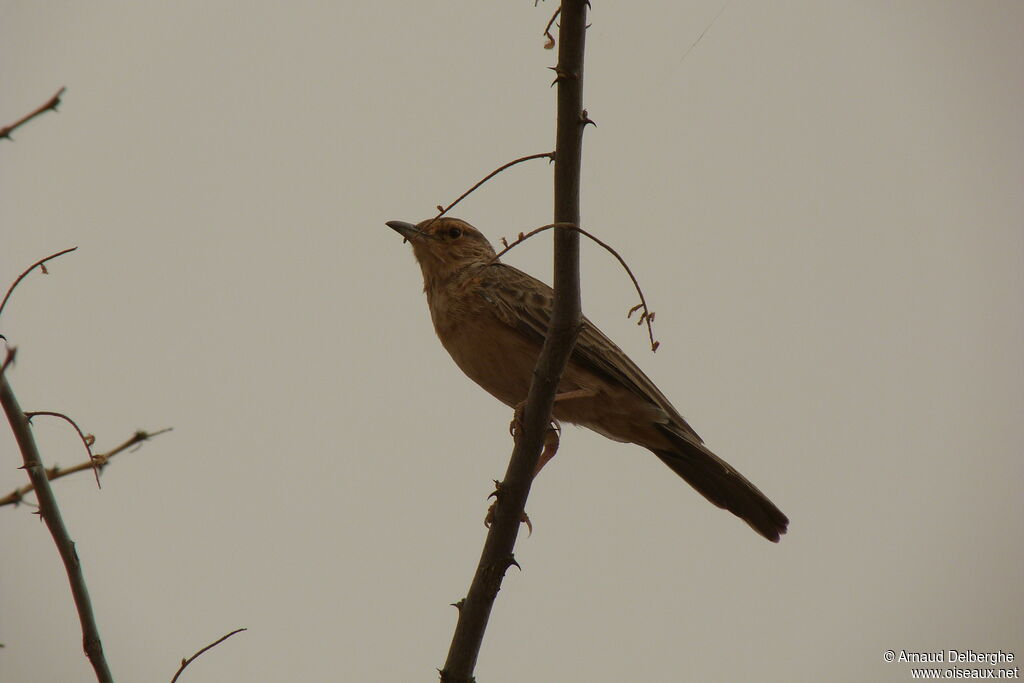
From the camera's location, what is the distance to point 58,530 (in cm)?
301

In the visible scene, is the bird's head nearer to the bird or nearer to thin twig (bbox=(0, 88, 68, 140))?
the bird

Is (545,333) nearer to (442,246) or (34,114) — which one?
(442,246)

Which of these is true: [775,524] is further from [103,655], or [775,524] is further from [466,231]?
[103,655]

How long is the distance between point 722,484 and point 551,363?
3020 millimetres

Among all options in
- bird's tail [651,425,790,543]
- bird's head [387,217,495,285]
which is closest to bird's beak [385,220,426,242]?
bird's head [387,217,495,285]

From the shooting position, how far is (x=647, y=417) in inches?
245

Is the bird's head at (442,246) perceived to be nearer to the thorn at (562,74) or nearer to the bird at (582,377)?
the bird at (582,377)

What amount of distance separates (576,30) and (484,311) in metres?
3.35

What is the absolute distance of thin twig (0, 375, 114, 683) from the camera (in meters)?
2.94

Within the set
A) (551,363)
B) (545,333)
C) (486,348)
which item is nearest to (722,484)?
(545,333)

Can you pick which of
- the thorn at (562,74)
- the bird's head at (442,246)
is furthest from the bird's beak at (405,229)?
the thorn at (562,74)

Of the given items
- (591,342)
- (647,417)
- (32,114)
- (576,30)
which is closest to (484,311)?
(591,342)

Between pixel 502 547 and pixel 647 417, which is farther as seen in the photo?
pixel 647 417

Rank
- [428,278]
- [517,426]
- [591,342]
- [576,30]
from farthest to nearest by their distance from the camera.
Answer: [428,278]
[591,342]
[517,426]
[576,30]
